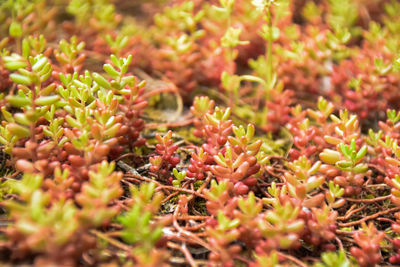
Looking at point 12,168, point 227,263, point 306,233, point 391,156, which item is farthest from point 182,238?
point 391,156

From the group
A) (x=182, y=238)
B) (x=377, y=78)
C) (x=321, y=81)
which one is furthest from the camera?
(x=321, y=81)

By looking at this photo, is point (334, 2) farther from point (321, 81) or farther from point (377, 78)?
point (377, 78)

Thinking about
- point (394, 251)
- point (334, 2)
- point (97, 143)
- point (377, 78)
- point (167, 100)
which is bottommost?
point (394, 251)

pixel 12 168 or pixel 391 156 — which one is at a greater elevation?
pixel 391 156

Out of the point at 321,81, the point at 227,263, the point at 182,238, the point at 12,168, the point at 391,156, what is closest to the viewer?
the point at 227,263

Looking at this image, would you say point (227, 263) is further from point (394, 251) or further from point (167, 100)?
point (167, 100)

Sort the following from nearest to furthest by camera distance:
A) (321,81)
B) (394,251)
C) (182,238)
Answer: (182,238)
(394,251)
(321,81)

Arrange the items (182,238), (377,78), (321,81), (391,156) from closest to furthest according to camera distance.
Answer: (182,238), (391,156), (377,78), (321,81)

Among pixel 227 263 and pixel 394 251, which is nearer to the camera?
pixel 227 263

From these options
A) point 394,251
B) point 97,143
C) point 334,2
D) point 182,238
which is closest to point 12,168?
point 97,143
